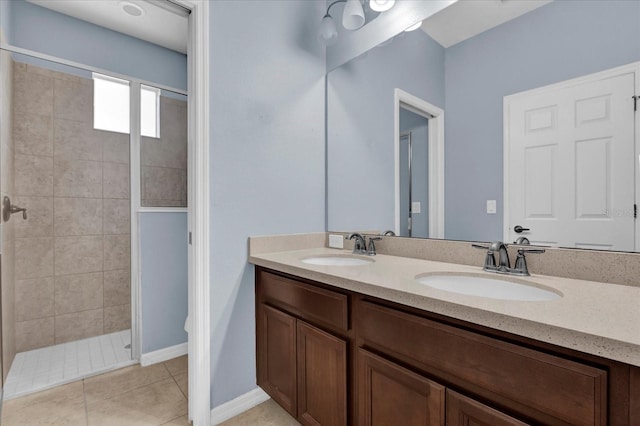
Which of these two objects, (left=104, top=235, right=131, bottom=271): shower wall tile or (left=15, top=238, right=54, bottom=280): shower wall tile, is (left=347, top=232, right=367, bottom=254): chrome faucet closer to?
(left=104, top=235, right=131, bottom=271): shower wall tile

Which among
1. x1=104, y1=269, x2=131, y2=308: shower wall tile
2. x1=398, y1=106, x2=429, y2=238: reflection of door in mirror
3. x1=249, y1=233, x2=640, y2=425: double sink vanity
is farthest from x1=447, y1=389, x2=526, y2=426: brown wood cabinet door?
x1=104, y1=269, x2=131, y2=308: shower wall tile

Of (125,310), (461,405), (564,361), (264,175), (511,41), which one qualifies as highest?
(511,41)

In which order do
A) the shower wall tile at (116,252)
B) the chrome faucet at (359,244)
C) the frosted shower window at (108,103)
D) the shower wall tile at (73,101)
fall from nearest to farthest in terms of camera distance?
the chrome faucet at (359,244)
the shower wall tile at (73,101)
the frosted shower window at (108,103)
the shower wall tile at (116,252)

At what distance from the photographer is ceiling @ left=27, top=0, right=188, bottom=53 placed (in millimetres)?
2125

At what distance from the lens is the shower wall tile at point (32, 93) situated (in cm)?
215

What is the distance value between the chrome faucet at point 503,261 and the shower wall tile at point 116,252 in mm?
2806

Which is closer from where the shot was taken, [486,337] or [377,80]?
[486,337]

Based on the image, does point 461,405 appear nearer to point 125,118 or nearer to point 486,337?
point 486,337

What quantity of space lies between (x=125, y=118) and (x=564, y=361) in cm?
311

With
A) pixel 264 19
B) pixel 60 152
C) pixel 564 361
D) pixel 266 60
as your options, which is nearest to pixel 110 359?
pixel 60 152

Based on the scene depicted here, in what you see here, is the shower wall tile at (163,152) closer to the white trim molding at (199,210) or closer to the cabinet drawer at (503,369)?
the white trim molding at (199,210)

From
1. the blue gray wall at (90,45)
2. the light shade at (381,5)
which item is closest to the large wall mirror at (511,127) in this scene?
the light shade at (381,5)

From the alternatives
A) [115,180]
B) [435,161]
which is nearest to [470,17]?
[435,161]

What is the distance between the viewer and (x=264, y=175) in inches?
65.9
